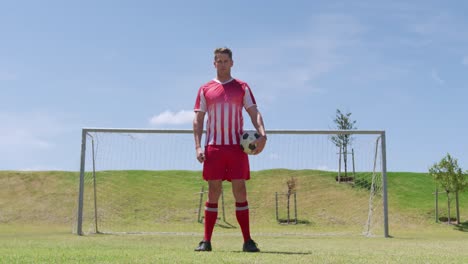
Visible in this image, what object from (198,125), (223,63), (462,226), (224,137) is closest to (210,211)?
(224,137)

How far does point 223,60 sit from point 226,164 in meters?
1.12

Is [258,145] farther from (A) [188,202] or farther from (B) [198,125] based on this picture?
(A) [188,202]

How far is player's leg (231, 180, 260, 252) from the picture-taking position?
504 cm

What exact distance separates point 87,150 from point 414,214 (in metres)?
14.0

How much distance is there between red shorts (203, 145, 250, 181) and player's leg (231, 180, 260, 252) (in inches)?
4.0

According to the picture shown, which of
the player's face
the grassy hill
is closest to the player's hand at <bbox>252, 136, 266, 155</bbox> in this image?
the player's face

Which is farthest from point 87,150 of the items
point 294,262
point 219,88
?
point 294,262

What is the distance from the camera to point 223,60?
5.38m

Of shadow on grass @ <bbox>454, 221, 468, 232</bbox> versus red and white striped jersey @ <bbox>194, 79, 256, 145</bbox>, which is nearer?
red and white striped jersey @ <bbox>194, 79, 256, 145</bbox>

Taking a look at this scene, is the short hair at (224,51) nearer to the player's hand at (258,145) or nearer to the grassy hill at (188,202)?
the player's hand at (258,145)

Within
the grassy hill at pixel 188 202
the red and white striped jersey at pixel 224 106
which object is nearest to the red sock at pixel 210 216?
the red and white striped jersey at pixel 224 106

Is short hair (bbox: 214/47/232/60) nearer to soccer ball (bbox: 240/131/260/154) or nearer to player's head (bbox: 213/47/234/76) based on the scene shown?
player's head (bbox: 213/47/234/76)

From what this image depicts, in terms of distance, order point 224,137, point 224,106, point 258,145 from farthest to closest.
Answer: point 224,106
point 224,137
point 258,145

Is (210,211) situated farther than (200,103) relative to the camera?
No
